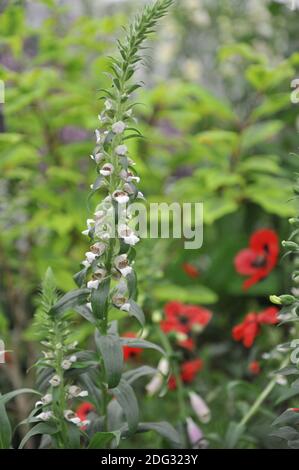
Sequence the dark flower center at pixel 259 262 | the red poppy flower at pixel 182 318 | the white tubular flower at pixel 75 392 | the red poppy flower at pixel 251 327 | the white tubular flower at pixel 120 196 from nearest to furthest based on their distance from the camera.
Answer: the white tubular flower at pixel 120 196 → the white tubular flower at pixel 75 392 → the red poppy flower at pixel 251 327 → the red poppy flower at pixel 182 318 → the dark flower center at pixel 259 262

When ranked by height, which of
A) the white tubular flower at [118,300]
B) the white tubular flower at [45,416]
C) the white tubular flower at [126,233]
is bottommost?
the white tubular flower at [45,416]

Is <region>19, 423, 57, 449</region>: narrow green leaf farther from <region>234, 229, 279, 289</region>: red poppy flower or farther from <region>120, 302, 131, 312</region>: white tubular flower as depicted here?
<region>234, 229, 279, 289</region>: red poppy flower

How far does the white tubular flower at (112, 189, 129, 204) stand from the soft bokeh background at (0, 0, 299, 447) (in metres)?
0.52

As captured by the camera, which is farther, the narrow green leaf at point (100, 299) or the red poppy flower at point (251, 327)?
the red poppy flower at point (251, 327)

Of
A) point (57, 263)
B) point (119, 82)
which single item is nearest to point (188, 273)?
point (57, 263)

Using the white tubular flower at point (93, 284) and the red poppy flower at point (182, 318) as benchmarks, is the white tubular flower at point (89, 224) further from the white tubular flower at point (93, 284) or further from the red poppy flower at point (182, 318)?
the red poppy flower at point (182, 318)

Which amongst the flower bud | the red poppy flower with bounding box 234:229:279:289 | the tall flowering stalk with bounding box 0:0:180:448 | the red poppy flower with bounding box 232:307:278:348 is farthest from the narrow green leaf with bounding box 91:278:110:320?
the red poppy flower with bounding box 234:229:279:289

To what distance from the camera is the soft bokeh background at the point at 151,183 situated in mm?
1854

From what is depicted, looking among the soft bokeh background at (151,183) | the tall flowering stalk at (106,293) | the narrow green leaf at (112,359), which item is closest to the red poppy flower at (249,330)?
the soft bokeh background at (151,183)

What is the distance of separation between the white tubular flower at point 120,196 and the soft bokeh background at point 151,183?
1.72 ft

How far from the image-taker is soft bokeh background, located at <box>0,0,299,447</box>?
1.85 m
